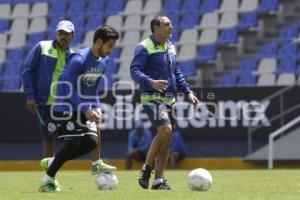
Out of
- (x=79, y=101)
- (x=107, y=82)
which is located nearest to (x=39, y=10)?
(x=107, y=82)

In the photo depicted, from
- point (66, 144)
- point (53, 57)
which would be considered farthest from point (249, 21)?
point (66, 144)

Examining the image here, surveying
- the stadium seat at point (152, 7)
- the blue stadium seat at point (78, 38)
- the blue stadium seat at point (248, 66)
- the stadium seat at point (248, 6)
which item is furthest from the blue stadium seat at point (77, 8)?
the blue stadium seat at point (248, 66)

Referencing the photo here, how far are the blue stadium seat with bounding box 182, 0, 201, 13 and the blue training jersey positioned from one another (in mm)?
15830

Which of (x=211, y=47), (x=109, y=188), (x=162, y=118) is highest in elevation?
(x=211, y=47)

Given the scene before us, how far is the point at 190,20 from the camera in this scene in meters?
27.4

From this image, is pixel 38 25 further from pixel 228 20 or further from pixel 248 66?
pixel 248 66

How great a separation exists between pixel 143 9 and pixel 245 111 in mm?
7210

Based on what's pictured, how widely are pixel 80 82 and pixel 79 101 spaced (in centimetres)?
41

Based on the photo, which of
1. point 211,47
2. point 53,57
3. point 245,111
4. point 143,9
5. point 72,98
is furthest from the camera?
point 143,9

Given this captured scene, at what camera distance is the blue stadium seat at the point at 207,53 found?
85.7 ft

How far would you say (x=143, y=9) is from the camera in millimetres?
28406

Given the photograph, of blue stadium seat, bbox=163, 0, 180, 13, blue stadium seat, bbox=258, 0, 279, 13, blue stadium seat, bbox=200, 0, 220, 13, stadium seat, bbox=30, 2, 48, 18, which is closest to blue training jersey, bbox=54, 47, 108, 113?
blue stadium seat, bbox=258, 0, 279, 13

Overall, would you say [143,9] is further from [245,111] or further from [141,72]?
[141,72]

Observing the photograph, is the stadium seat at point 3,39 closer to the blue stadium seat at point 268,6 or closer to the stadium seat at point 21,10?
the stadium seat at point 21,10
